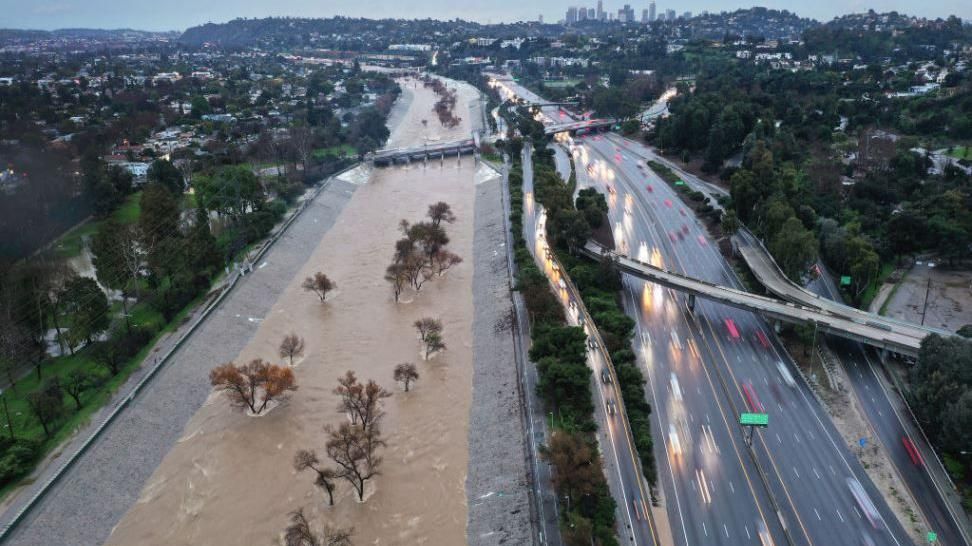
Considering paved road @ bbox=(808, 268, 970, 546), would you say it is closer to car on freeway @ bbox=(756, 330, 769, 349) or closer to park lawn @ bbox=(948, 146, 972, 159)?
car on freeway @ bbox=(756, 330, 769, 349)

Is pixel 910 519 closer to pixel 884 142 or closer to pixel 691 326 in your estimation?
pixel 691 326

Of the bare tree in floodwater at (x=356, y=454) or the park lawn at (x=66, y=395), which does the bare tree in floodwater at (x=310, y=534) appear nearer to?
the bare tree in floodwater at (x=356, y=454)

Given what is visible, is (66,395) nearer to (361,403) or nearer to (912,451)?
(361,403)

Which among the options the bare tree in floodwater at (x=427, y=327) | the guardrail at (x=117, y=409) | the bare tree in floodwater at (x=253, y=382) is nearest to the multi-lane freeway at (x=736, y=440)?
the bare tree in floodwater at (x=427, y=327)

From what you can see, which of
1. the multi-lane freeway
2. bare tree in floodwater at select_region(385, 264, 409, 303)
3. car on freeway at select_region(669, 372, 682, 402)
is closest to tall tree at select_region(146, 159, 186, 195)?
bare tree in floodwater at select_region(385, 264, 409, 303)

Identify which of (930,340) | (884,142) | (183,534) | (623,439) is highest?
(884,142)

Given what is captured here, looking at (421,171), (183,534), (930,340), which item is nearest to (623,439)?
(930,340)

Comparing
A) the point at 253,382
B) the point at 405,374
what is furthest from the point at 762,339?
the point at 253,382
